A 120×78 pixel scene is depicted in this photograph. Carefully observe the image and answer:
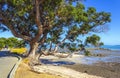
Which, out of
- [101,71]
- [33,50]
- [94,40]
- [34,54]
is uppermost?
[94,40]

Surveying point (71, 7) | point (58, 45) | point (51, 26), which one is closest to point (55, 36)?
point (58, 45)

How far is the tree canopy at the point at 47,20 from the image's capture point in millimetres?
25703

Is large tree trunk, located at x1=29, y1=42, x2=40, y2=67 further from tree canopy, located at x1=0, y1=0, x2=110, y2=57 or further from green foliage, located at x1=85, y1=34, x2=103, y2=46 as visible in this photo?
green foliage, located at x1=85, y1=34, x2=103, y2=46

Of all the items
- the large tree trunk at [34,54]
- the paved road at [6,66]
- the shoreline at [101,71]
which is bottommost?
the shoreline at [101,71]

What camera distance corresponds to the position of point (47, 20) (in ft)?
94.1

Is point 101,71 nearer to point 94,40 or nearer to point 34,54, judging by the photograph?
point 94,40

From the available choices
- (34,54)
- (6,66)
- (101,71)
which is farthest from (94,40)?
(6,66)

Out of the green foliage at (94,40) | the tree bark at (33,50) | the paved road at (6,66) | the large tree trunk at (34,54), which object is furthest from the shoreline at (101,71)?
the paved road at (6,66)

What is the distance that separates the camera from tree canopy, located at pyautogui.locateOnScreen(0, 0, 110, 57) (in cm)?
2570

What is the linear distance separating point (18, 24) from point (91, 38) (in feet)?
28.3

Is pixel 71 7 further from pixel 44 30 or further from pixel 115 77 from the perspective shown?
pixel 115 77

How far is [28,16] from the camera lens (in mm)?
29047

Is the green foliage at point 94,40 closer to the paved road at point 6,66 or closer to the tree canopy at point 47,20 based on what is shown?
the tree canopy at point 47,20

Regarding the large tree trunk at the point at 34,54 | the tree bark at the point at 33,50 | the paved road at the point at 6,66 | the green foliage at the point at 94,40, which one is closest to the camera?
the paved road at the point at 6,66
